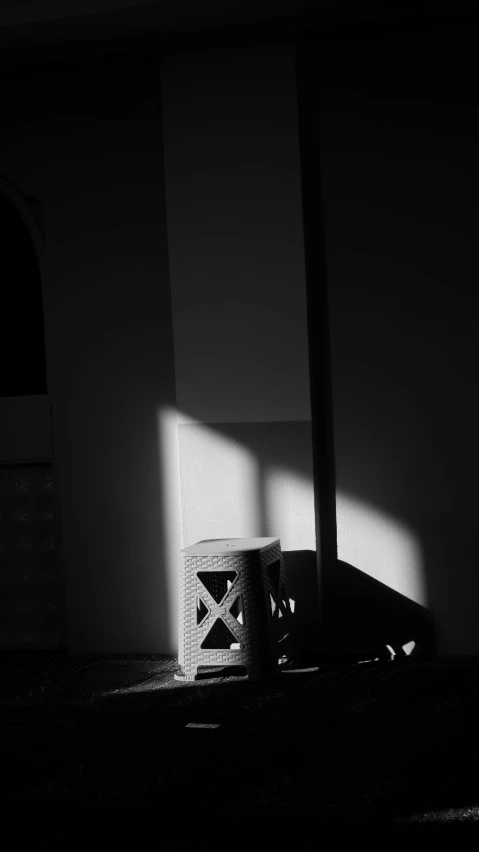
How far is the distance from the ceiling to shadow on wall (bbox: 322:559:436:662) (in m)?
2.41

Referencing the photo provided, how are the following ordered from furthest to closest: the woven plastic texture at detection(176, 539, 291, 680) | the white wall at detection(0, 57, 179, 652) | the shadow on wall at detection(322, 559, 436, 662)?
the white wall at detection(0, 57, 179, 652)
the shadow on wall at detection(322, 559, 436, 662)
the woven plastic texture at detection(176, 539, 291, 680)

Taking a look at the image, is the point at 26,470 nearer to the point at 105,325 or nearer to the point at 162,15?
the point at 105,325

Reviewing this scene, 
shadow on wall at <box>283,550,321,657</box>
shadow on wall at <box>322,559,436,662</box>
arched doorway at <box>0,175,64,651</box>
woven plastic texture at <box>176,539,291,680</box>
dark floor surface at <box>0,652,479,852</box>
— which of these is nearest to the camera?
dark floor surface at <box>0,652,479,852</box>

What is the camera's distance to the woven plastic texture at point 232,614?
4371 mm

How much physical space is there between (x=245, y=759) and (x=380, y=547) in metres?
1.61

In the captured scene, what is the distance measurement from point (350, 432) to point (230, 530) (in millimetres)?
714

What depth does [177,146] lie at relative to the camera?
489cm

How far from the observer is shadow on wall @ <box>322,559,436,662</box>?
15.4 feet

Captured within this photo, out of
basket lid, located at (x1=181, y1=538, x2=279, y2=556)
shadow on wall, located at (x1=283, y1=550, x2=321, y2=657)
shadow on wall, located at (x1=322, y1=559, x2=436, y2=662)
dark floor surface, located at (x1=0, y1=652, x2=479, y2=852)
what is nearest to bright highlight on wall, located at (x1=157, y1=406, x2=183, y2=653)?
basket lid, located at (x1=181, y1=538, x2=279, y2=556)

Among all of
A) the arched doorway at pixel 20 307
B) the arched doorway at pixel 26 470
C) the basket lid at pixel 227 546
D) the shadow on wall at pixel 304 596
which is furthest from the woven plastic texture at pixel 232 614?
the arched doorway at pixel 20 307

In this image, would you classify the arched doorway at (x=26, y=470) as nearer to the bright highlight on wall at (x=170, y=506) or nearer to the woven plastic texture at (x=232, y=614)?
the bright highlight on wall at (x=170, y=506)

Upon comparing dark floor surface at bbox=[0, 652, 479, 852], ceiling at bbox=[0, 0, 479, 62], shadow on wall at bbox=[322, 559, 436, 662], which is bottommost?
dark floor surface at bbox=[0, 652, 479, 852]

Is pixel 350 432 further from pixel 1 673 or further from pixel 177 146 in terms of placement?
pixel 1 673

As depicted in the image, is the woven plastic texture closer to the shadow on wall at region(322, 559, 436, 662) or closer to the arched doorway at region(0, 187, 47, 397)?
the shadow on wall at region(322, 559, 436, 662)
